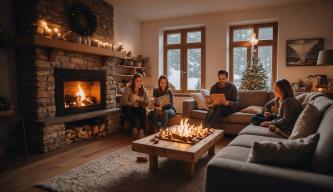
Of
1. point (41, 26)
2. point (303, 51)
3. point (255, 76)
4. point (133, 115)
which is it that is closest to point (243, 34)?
point (255, 76)

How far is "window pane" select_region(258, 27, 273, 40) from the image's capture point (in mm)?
5425

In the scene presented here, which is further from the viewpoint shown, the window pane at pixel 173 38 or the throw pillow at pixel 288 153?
the window pane at pixel 173 38

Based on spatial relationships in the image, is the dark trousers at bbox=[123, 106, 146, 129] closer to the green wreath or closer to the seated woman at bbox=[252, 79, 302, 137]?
the green wreath

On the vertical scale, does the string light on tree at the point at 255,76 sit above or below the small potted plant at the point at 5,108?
above

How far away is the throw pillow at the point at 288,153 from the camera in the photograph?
1441mm

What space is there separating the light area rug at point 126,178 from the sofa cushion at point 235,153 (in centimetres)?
46

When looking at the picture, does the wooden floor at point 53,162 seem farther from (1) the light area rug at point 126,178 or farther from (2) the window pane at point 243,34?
(2) the window pane at point 243,34

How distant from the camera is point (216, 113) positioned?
3.86 m

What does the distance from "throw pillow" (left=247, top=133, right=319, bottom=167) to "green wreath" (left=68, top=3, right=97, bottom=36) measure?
348cm

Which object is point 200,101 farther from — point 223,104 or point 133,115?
point 133,115

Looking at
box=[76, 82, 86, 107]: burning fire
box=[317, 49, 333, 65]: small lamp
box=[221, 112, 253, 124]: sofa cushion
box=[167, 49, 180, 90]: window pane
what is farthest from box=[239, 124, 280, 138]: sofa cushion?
box=[167, 49, 180, 90]: window pane

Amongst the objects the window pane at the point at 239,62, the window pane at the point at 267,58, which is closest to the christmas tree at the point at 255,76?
the window pane at the point at 267,58

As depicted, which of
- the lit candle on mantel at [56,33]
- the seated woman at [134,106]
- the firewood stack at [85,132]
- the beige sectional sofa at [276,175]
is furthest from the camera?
the seated woman at [134,106]

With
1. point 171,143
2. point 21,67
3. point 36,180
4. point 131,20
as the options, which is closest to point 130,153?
point 171,143
